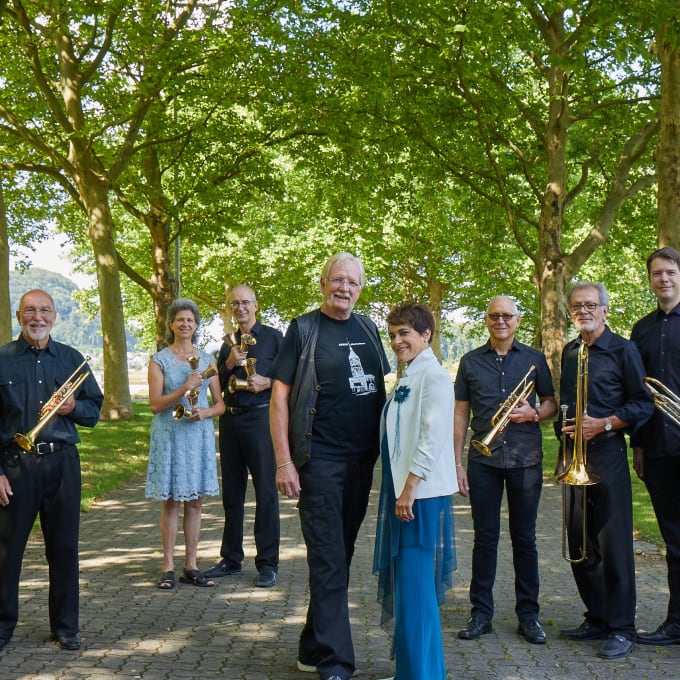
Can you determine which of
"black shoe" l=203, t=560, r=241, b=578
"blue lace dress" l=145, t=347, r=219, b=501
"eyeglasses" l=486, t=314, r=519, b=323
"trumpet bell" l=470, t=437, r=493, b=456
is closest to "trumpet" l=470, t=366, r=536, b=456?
"trumpet bell" l=470, t=437, r=493, b=456

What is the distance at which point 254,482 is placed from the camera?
8023mm

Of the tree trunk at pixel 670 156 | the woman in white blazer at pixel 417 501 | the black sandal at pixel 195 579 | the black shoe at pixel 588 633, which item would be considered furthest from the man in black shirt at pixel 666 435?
the tree trunk at pixel 670 156

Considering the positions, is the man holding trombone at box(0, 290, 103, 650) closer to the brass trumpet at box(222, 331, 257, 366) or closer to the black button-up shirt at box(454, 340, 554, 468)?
the brass trumpet at box(222, 331, 257, 366)

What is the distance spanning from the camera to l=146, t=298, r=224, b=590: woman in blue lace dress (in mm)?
7555

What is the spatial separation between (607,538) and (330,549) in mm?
1931

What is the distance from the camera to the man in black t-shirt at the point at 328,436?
5.27m

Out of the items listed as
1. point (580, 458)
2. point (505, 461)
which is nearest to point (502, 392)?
point (505, 461)

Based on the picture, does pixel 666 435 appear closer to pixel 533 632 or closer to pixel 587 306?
pixel 587 306

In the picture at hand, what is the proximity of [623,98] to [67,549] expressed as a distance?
705 inches

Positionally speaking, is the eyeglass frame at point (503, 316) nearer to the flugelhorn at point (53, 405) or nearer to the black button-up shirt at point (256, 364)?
the black button-up shirt at point (256, 364)

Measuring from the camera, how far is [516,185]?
23484mm

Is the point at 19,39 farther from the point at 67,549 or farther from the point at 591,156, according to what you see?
the point at 67,549

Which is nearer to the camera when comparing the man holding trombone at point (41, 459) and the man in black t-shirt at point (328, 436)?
the man in black t-shirt at point (328, 436)

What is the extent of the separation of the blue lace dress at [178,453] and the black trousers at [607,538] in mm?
3023
